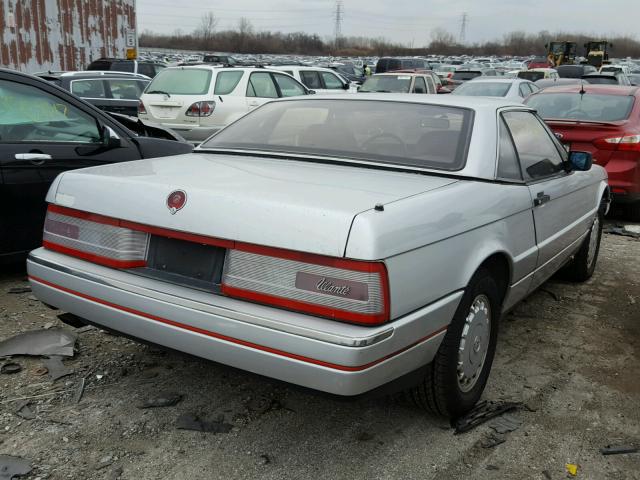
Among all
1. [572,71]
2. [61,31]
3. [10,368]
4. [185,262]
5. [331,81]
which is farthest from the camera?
[572,71]

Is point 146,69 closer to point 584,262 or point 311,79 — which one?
point 311,79

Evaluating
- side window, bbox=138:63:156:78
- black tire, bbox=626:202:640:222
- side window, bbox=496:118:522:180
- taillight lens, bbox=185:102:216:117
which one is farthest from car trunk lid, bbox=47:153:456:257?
side window, bbox=138:63:156:78

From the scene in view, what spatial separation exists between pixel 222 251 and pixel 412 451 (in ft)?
4.01

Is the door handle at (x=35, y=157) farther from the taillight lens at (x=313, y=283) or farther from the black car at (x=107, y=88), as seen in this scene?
the black car at (x=107, y=88)

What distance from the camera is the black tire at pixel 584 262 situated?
5341mm

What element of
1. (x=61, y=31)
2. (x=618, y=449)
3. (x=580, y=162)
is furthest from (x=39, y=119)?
(x=61, y=31)

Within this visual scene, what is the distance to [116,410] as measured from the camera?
3.14 meters

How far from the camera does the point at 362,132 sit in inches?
145

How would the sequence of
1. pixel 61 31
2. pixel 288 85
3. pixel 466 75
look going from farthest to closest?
pixel 466 75, pixel 61 31, pixel 288 85

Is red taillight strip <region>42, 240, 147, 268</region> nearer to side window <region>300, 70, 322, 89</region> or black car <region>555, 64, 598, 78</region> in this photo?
side window <region>300, 70, 322, 89</region>

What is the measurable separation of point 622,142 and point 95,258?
631 centimetres

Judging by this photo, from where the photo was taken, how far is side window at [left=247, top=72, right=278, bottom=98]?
1161cm

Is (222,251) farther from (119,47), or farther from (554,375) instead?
(119,47)

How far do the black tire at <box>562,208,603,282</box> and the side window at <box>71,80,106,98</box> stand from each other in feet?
29.8
